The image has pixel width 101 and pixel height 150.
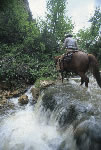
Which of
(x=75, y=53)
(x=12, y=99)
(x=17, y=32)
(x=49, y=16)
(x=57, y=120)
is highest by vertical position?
(x=49, y=16)

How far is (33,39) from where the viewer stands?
17.0 meters

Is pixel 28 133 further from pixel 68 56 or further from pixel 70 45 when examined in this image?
pixel 70 45

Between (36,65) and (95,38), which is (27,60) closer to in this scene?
(36,65)

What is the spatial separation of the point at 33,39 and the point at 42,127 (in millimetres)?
12355

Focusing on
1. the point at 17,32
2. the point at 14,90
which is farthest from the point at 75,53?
the point at 17,32

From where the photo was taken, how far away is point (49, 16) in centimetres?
2102

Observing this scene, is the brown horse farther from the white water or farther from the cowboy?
the white water

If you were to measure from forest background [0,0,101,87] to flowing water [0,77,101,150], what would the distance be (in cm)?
459

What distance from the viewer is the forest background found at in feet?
39.7

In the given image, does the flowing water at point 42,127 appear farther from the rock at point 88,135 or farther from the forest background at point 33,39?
the forest background at point 33,39

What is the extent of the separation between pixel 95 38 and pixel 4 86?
58.1 ft

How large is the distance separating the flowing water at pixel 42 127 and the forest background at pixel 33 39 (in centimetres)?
459

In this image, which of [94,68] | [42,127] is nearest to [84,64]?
[94,68]

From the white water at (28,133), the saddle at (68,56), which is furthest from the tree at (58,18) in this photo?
the white water at (28,133)
